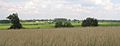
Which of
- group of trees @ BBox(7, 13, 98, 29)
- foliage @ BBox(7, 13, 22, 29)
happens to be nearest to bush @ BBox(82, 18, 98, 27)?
group of trees @ BBox(7, 13, 98, 29)

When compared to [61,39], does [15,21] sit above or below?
below

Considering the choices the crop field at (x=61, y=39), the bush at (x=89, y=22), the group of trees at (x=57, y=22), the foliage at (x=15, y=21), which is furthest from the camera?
the bush at (x=89, y=22)

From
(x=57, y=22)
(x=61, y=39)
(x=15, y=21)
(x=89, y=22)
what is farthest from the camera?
(x=89, y=22)

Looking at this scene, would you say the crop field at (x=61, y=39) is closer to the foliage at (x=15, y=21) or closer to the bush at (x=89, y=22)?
the foliage at (x=15, y=21)

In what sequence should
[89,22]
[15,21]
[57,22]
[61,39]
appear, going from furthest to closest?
1. [89,22]
2. [57,22]
3. [15,21]
4. [61,39]

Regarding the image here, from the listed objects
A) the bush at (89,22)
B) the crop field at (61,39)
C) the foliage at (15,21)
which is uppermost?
the crop field at (61,39)

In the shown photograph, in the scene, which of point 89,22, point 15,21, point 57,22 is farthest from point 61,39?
point 89,22

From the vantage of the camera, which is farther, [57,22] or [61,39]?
[57,22]

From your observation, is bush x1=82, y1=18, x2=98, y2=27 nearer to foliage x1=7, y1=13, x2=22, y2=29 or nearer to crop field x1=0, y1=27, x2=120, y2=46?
foliage x1=7, y1=13, x2=22, y2=29

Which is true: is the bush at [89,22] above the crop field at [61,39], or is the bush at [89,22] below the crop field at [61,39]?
below

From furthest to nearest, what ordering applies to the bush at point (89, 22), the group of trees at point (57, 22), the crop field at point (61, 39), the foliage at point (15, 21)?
the bush at point (89, 22)
the group of trees at point (57, 22)
the foliage at point (15, 21)
the crop field at point (61, 39)

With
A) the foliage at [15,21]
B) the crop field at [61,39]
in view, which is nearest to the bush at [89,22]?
the foliage at [15,21]

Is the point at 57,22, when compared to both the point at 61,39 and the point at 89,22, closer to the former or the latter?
the point at 89,22

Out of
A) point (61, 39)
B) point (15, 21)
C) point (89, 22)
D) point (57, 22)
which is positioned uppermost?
point (61, 39)
